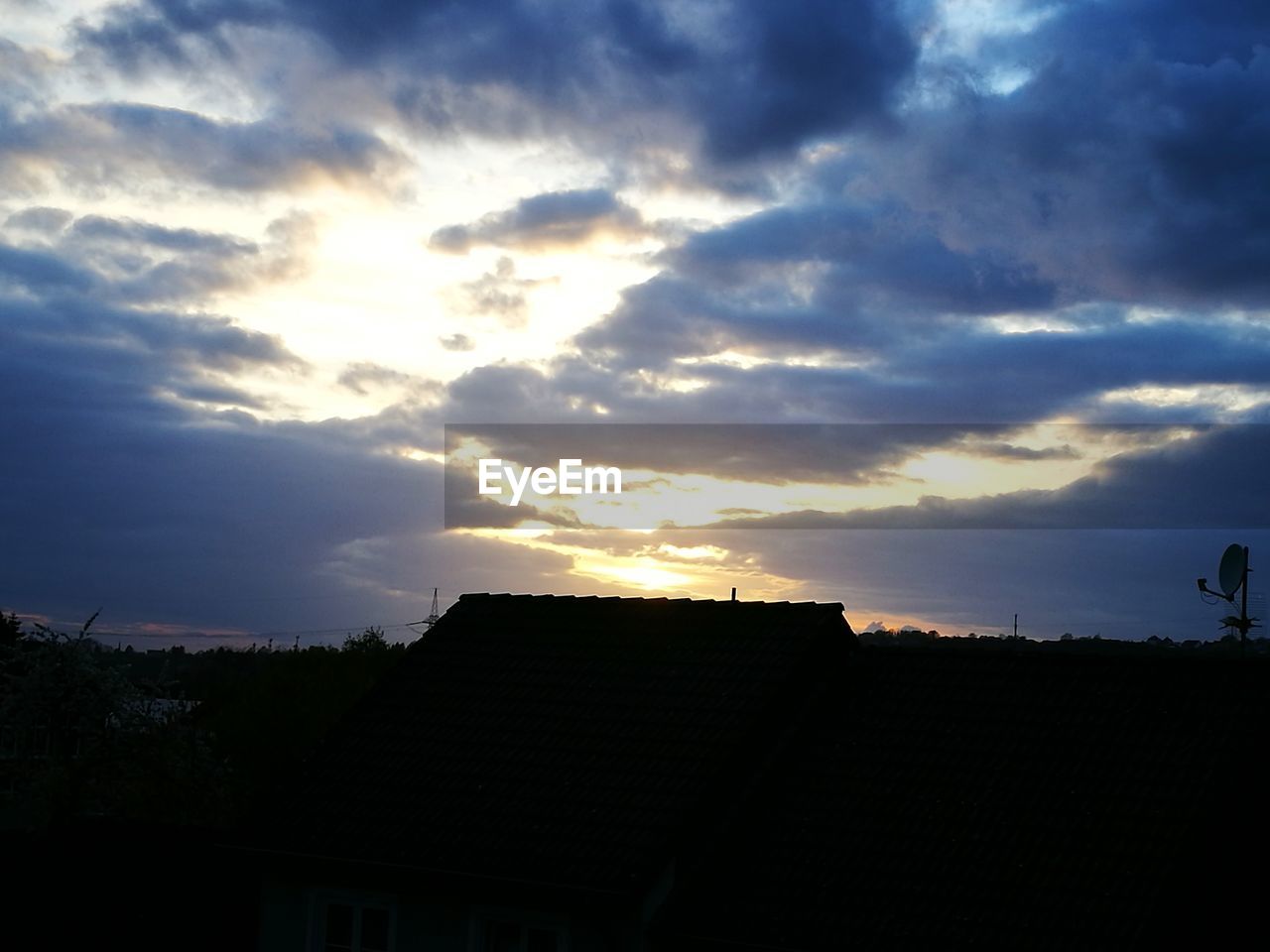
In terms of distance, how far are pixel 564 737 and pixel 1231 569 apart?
13679 mm

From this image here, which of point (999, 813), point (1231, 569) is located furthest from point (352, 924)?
point (1231, 569)

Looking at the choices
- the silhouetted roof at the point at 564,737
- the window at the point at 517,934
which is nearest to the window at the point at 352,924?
the silhouetted roof at the point at 564,737

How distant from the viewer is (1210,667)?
67.1ft

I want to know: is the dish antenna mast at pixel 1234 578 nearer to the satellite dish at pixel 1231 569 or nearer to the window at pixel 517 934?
the satellite dish at pixel 1231 569

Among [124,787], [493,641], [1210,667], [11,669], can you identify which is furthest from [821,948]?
[11,669]

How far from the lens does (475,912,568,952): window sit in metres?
19.4

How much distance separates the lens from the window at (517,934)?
1944cm

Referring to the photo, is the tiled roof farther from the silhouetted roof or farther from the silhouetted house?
the silhouetted roof

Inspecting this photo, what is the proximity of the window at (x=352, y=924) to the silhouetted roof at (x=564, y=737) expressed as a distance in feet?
2.94

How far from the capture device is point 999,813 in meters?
18.8

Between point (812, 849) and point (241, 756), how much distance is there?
40.8 metres

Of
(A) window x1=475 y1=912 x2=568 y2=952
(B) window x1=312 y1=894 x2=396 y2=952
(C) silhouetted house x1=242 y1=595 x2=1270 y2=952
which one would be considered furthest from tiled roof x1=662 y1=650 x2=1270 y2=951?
(B) window x1=312 y1=894 x2=396 y2=952

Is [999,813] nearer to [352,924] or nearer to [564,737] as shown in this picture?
[564,737]

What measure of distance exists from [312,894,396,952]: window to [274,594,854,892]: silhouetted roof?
895 mm
